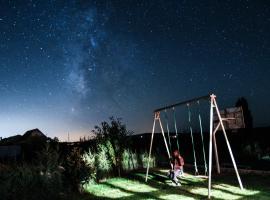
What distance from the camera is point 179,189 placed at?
12062 mm

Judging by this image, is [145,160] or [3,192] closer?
[3,192]

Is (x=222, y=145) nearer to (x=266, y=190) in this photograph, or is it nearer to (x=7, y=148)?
(x=266, y=190)

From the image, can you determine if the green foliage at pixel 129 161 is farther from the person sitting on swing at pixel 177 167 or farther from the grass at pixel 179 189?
the person sitting on swing at pixel 177 167

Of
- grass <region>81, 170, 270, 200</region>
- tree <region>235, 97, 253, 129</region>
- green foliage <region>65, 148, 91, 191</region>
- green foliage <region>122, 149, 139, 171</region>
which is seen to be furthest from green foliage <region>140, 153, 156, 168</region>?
tree <region>235, 97, 253, 129</region>

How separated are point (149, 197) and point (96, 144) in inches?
266

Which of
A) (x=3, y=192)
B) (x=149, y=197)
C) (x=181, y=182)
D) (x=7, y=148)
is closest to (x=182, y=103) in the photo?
(x=181, y=182)

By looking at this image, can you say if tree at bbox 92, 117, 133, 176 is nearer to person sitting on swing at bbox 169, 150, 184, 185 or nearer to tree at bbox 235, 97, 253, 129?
person sitting on swing at bbox 169, 150, 184, 185

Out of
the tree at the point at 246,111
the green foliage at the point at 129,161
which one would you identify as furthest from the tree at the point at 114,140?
the tree at the point at 246,111

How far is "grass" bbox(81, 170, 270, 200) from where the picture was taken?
10727mm

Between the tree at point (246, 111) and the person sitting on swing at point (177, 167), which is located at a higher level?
the tree at point (246, 111)

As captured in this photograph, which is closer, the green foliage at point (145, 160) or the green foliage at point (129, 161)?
the green foliage at point (129, 161)

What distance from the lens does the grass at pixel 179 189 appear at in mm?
10727

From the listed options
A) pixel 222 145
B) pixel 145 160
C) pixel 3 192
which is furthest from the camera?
pixel 222 145

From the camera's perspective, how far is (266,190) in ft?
36.0
